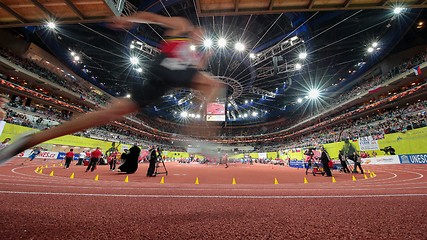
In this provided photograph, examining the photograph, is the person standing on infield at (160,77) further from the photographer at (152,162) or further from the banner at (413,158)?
the banner at (413,158)

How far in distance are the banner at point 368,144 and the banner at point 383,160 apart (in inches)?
55.2

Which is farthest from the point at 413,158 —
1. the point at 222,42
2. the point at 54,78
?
the point at 54,78

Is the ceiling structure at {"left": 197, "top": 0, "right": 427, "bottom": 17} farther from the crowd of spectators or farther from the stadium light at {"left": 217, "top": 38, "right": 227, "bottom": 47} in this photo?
the crowd of spectators

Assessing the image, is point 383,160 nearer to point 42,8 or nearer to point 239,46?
point 239,46

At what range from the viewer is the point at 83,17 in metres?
5.40

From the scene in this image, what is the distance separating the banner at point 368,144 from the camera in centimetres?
2218

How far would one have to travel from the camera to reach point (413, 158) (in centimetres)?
1855

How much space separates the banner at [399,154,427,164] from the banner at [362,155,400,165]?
0.45 meters

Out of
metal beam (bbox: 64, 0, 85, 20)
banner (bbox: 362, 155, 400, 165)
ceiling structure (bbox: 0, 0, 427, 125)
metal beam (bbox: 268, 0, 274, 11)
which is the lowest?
banner (bbox: 362, 155, 400, 165)

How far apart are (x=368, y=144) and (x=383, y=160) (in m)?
2.62

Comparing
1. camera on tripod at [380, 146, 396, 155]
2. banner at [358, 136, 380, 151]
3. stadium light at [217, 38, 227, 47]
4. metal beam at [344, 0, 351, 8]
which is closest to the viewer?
metal beam at [344, 0, 351, 8]

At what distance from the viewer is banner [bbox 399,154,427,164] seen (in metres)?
17.7

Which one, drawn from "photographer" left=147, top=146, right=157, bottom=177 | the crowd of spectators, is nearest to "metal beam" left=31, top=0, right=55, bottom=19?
"photographer" left=147, top=146, right=157, bottom=177

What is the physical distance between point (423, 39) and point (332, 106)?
15.7 metres
